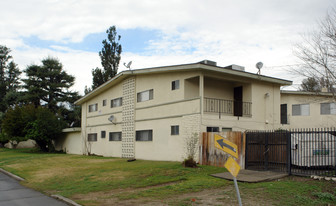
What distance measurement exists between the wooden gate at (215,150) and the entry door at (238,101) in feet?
13.6

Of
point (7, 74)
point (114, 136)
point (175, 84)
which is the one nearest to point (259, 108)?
point (175, 84)

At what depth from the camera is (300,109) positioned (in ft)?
72.4

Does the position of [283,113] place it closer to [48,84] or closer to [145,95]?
[145,95]

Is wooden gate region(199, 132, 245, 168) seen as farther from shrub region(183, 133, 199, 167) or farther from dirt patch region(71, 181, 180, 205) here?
dirt patch region(71, 181, 180, 205)

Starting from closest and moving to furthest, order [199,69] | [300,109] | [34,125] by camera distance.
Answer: [199,69] → [300,109] → [34,125]

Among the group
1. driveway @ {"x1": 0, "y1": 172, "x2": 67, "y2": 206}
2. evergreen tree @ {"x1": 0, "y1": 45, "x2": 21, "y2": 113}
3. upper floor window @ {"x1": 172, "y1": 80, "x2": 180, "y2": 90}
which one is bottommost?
driveway @ {"x1": 0, "y1": 172, "x2": 67, "y2": 206}

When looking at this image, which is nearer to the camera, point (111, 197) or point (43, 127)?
point (111, 197)

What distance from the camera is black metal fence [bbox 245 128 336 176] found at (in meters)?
10.3

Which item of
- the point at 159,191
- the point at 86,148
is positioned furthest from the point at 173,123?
the point at 86,148

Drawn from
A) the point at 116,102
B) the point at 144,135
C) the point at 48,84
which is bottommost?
the point at 144,135

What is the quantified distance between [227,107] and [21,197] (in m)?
12.4

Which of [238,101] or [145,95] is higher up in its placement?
[145,95]

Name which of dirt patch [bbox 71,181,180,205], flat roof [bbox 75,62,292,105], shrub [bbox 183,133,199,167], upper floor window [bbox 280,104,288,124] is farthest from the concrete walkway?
upper floor window [bbox 280,104,288,124]

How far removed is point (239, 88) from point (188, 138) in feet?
16.8
